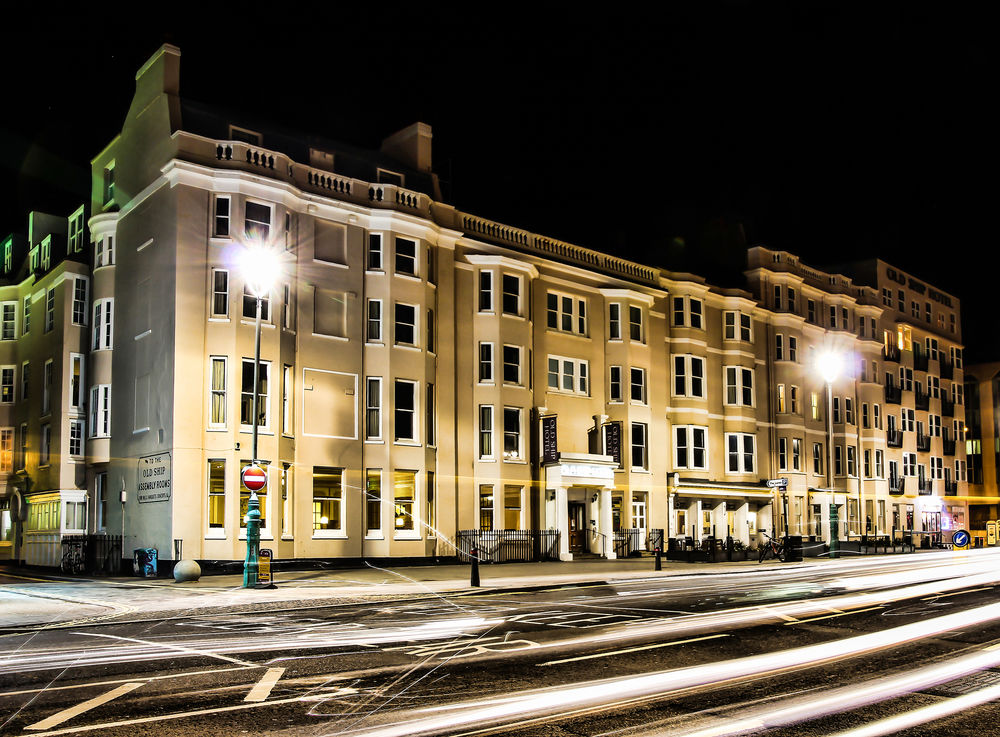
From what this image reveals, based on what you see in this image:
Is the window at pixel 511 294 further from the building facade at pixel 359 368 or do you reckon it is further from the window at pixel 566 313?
the window at pixel 566 313

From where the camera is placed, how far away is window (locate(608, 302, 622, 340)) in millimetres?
42844

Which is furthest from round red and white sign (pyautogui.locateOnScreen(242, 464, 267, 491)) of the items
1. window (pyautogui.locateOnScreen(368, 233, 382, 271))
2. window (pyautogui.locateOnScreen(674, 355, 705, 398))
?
window (pyautogui.locateOnScreen(674, 355, 705, 398))

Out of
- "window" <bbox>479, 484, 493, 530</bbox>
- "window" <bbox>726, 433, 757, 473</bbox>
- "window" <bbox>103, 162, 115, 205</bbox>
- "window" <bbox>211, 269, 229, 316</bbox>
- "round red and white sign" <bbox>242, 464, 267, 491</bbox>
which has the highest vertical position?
"window" <bbox>103, 162, 115, 205</bbox>

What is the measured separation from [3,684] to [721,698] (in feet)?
25.0

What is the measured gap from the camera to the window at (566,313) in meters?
40.9

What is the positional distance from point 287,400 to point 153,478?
16.4 ft

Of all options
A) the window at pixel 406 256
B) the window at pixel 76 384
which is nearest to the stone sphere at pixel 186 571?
the window at pixel 76 384

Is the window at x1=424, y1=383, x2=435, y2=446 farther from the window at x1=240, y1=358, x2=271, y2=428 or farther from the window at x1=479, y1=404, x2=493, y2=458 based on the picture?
the window at x1=240, y1=358, x2=271, y2=428

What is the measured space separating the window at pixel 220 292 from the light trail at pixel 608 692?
899 inches

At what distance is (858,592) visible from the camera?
22422 mm

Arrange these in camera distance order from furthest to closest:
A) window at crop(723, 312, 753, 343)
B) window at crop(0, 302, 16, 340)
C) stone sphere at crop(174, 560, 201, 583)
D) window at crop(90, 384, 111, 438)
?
1. window at crop(723, 312, 753, 343)
2. window at crop(0, 302, 16, 340)
3. window at crop(90, 384, 111, 438)
4. stone sphere at crop(174, 560, 201, 583)

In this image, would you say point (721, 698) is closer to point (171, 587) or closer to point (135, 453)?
point (171, 587)

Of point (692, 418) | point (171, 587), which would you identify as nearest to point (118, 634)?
point (171, 587)

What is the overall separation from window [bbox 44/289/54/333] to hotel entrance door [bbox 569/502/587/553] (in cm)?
2337
